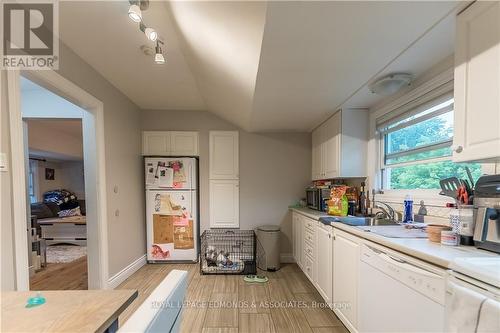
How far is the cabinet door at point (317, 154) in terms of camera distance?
350cm

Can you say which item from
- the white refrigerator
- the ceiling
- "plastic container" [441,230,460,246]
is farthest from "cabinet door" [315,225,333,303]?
the white refrigerator

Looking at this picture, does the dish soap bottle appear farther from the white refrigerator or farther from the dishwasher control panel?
the white refrigerator

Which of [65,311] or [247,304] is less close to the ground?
[65,311]

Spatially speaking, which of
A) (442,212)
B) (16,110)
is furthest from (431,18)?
(16,110)

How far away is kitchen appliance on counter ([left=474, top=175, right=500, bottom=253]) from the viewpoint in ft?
3.61

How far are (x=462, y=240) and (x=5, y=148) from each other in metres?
2.78

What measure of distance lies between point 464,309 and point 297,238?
2.71m

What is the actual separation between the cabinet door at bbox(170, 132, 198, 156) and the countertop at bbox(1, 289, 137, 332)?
297 cm

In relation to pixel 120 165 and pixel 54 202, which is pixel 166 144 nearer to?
pixel 120 165

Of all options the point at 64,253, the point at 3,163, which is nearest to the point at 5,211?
the point at 3,163

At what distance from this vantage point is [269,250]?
11.4ft

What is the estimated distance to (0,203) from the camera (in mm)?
1464

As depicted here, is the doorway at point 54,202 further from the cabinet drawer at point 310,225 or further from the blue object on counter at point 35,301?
the cabinet drawer at point 310,225

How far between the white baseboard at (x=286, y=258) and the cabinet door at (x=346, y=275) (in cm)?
176
